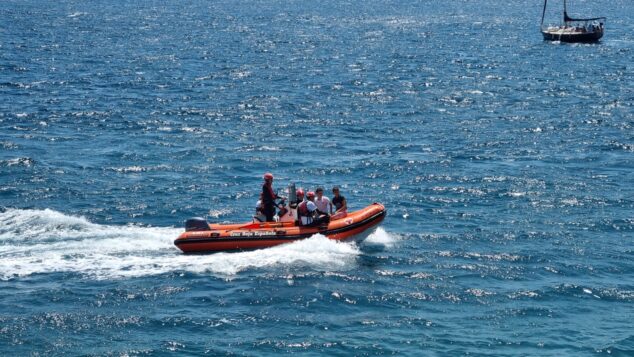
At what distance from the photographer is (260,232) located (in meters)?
29.9

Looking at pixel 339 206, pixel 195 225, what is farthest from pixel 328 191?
pixel 195 225

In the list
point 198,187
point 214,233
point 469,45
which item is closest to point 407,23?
point 469,45

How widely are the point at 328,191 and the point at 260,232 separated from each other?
8138 millimetres

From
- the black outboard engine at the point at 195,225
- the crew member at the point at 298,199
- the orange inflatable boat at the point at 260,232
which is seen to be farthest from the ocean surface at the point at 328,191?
the crew member at the point at 298,199

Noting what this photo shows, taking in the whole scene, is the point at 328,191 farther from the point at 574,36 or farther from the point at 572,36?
the point at 572,36

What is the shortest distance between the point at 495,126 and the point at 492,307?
27077 mm

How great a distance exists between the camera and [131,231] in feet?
104

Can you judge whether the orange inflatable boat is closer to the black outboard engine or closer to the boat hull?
the black outboard engine

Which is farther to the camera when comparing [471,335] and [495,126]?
[495,126]

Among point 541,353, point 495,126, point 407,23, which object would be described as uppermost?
point 407,23

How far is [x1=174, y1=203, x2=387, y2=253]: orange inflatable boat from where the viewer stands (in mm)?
29656

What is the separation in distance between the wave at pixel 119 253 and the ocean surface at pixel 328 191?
3.9 inches

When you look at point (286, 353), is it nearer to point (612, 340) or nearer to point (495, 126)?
point (612, 340)

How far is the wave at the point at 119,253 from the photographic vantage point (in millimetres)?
27906
